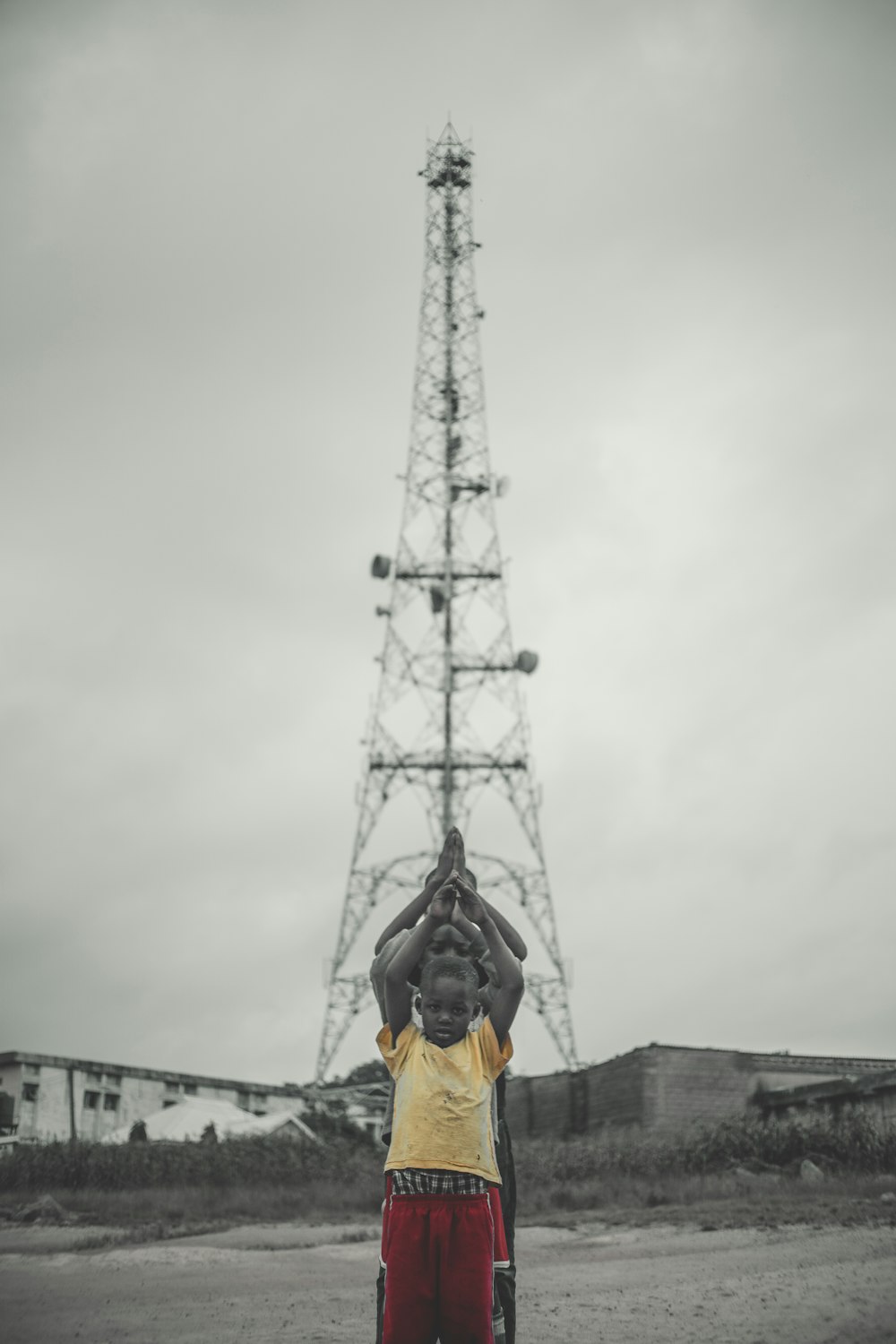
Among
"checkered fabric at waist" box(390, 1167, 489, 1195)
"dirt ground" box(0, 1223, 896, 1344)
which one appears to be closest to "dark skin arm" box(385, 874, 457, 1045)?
"checkered fabric at waist" box(390, 1167, 489, 1195)

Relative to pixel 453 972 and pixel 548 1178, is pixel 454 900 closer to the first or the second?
pixel 453 972

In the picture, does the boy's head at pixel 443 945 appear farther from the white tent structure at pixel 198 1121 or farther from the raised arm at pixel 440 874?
the white tent structure at pixel 198 1121

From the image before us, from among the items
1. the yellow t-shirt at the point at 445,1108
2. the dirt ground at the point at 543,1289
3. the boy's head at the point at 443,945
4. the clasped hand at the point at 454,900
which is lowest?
the dirt ground at the point at 543,1289

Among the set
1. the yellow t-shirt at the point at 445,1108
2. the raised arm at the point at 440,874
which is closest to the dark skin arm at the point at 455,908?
the raised arm at the point at 440,874

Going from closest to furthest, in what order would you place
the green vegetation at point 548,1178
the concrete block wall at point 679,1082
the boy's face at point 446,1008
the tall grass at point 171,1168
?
the boy's face at point 446,1008 → the green vegetation at point 548,1178 → the tall grass at point 171,1168 → the concrete block wall at point 679,1082

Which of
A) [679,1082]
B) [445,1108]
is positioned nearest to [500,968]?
[445,1108]

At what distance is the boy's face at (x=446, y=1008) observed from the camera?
466 cm

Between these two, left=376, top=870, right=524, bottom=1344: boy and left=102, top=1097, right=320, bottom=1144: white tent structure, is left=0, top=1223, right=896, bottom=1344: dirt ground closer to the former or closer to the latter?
left=376, top=870, right=524, bottom=1344: boy

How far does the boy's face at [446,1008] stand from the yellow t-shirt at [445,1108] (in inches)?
2.3

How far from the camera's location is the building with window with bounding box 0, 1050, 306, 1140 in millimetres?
41844

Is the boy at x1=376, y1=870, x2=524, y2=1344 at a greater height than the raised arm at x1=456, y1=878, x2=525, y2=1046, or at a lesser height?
lesser

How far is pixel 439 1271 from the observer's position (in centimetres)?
423

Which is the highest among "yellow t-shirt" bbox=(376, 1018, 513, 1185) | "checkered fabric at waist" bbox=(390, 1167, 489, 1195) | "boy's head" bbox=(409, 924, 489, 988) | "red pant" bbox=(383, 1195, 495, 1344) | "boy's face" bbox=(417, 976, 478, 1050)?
"boy's head" bbox=(409, 924, 489, 988)

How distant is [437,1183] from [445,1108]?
271 millimetres
